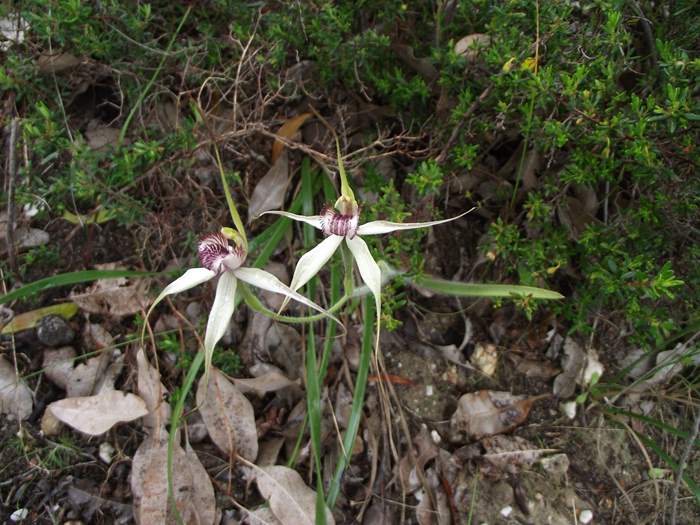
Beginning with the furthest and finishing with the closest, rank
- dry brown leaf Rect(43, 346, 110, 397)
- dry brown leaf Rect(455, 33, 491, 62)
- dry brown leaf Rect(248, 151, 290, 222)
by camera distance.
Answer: dry brown leaf Rect(248, 151, 290, 222) → dry brown leaf Rect(43, 346, 110, 397) → dry brown leaf Rect(455, 33, 491, 62)

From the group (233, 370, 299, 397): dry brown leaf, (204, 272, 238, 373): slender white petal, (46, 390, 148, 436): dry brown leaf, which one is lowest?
(233, 370, 299, 397): dry brown leaf

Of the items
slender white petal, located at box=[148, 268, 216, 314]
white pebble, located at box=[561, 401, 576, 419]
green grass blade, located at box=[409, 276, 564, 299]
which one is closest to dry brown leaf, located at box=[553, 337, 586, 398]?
white pebble, located at box=[561, 401, 576, 419]

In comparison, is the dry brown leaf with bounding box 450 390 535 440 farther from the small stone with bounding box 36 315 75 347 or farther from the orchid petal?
the small stone with bounding box 36 315 75 347

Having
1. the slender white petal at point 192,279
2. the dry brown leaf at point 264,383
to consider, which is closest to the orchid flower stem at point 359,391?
the dry brown leaf at point 264,383

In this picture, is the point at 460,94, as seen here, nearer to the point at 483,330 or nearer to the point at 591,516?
the point at 483,330

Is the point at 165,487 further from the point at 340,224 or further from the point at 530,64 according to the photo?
the point at 530,64

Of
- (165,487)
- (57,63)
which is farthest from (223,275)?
(57,63)

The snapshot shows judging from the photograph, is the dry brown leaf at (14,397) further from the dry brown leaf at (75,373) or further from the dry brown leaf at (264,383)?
the dry brown leaf at (264,383)
